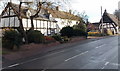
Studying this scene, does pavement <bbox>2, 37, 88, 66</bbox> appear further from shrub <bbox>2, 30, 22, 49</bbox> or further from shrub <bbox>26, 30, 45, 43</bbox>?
shrub <bbox>2, 30, 22, 49</bbox>

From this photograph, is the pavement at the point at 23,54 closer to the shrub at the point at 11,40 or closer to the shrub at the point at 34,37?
the shrub at the point at 34,37

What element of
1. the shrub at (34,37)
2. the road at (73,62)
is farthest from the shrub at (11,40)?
the road at (73,62)

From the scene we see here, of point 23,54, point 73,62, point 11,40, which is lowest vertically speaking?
point 23,54

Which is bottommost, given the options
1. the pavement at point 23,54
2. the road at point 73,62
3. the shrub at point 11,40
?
the pavement at point 23,54

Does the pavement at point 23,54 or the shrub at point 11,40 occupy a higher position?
the shrub at point 11,40

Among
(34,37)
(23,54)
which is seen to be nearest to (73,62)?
(23,54)

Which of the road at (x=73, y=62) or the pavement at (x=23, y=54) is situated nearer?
the road at (x=73, y=62)

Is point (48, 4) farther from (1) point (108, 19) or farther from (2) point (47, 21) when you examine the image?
(1) point (108, 19)

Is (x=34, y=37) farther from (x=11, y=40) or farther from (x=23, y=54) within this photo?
(x=23, y=54)

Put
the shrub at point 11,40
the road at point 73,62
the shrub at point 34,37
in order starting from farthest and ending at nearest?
1. the shrub at point 34,37
2. the shrub at point 11,40
3. the road at point 73,62


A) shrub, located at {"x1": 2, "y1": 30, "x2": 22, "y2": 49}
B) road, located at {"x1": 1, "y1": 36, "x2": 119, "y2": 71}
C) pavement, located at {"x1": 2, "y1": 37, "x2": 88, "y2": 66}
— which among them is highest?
shrub, located at {"x1": 2, "y1": 30, "x2": 22, "y2": 49}

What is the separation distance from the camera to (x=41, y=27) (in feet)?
151

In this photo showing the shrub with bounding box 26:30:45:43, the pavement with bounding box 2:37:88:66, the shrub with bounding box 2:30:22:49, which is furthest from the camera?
the shrub with bounding box 26:30:45:43

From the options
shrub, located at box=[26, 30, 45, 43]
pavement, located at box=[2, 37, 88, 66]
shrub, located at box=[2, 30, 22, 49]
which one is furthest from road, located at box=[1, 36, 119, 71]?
shrub, located at box=[26, 30, 45, 43]
